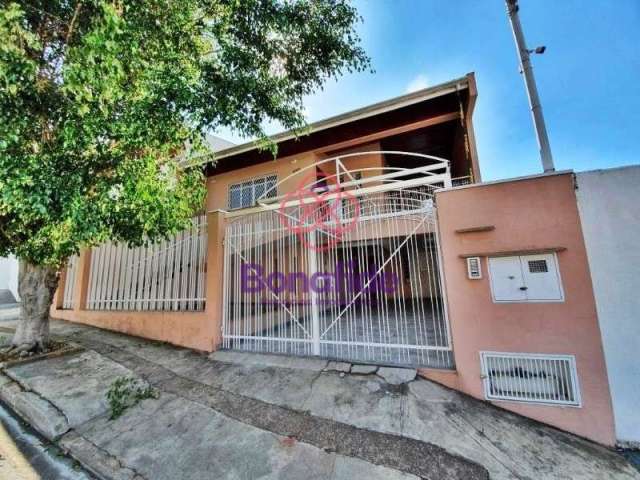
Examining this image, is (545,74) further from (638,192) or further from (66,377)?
(66,377)

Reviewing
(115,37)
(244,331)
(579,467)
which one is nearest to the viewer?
(579,467)

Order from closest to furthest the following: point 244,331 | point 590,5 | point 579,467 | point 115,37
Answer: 1. point 579,467
2. point 115,37
3. point 590,5
4. point 244,331

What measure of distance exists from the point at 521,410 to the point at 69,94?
22.9 feet

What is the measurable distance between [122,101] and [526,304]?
20.0 feet

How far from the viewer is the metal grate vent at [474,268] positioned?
3.56 metres

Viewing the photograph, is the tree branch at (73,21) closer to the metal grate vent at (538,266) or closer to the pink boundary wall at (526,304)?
the pink boundary wall at (526,304)

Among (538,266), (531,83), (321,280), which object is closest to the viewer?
(538,266)

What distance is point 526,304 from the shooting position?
10.9 feet

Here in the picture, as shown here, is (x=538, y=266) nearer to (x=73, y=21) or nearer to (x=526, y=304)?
(x=526, y=304)

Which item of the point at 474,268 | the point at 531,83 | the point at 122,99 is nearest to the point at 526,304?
the point at 474,268

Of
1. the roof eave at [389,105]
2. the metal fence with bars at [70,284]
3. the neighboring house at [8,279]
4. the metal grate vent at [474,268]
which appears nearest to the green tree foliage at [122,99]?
the roof eave at [389,105]

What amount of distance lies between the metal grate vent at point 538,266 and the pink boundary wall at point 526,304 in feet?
0.50

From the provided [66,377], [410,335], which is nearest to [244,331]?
[66,377]

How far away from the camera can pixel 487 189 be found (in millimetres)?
3648
